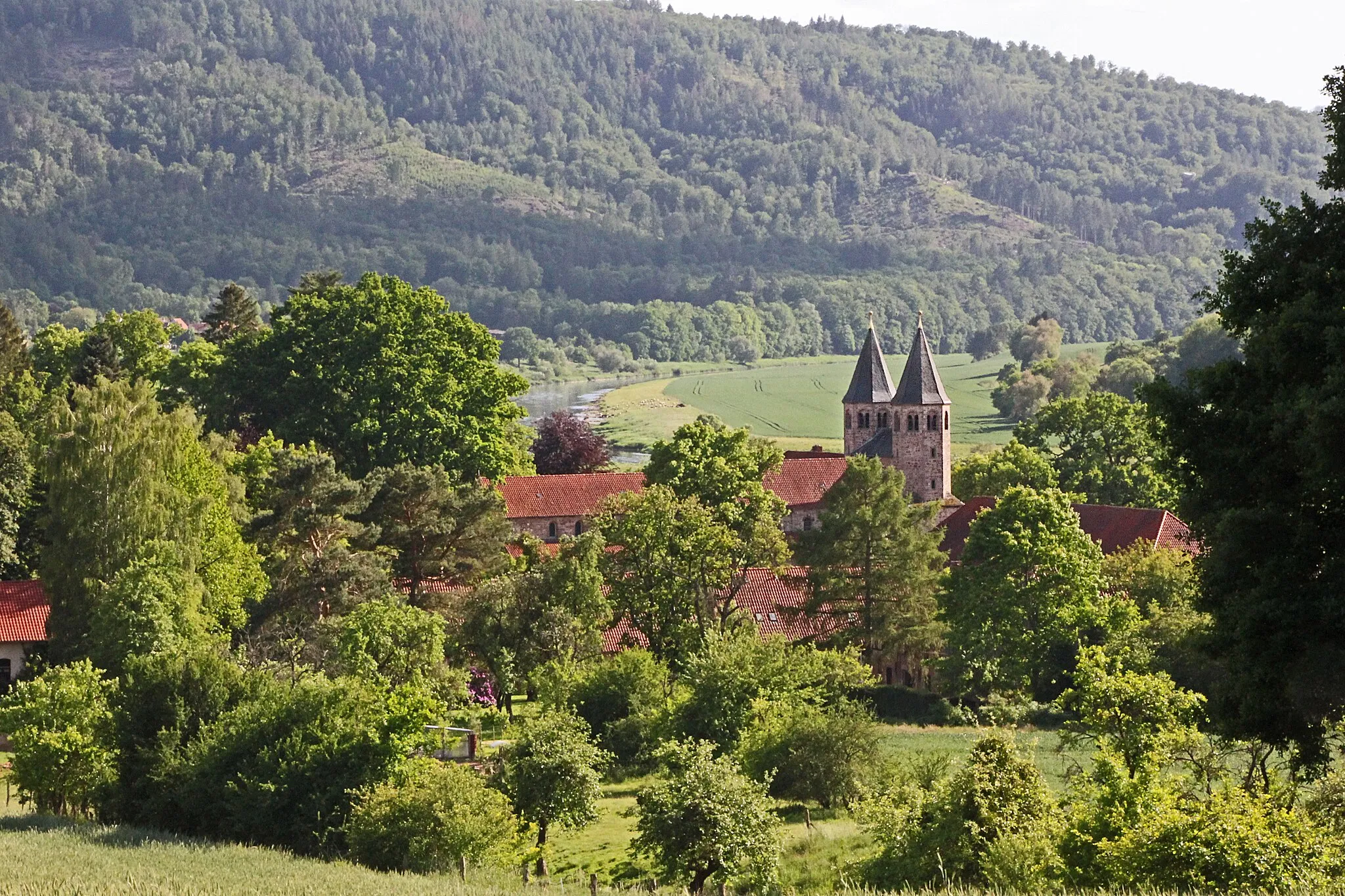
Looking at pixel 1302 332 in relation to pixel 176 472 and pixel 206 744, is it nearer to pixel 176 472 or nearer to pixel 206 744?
pixel 206 744

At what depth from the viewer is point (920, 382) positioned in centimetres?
9156

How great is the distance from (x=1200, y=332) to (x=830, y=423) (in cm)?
3335

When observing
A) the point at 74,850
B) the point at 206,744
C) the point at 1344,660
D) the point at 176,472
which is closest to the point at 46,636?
the point at 176,472

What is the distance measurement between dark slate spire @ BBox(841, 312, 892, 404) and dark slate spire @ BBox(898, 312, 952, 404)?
6.08ft

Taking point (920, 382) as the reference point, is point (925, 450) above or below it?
below

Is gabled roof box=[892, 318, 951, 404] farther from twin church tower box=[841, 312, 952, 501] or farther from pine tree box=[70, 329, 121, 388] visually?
pine tree box=[70, 329, 121, 388]

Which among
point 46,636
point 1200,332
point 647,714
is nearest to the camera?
point 647,714

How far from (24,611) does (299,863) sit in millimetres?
25679

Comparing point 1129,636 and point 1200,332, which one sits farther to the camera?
point 1200,332

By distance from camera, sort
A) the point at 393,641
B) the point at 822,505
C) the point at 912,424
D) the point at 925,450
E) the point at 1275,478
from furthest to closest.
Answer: the point at 912,424, the point at 925,450, the point at 822,505, the point at 393,641, the point at 1275,478

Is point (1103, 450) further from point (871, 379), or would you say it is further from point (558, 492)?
point (558, 492)

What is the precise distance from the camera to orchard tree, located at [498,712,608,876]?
3903cm

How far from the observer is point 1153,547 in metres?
64.4

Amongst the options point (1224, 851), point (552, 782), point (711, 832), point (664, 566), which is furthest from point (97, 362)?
point (1224, 851)
